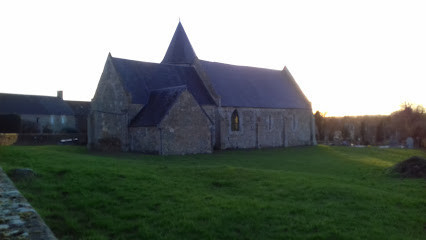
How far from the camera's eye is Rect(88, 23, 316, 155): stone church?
84.5 feet

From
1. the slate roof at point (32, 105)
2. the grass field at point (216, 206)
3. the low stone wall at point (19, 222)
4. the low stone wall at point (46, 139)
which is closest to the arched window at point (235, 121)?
the low stone wall at point (46, 139)

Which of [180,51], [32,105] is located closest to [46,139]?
[180,51]

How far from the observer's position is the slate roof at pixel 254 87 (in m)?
33.8

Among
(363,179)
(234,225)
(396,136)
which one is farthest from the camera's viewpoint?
(396,136)

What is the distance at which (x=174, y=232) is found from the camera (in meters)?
7.58

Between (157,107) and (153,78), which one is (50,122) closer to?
(153,78)

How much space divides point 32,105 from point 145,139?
97.3 ft

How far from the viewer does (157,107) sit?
26234 millimetres

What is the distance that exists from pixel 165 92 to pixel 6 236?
900 inches

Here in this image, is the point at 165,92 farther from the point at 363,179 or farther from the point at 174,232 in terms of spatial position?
the point at 174,232

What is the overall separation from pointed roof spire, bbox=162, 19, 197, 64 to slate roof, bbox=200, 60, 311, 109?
1352 millimetres

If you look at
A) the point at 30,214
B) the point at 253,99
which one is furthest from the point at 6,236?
the point at 253,99

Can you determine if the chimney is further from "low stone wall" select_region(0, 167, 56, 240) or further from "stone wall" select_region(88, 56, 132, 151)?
"low stone wall" select_region(0, 167, 56, 240)

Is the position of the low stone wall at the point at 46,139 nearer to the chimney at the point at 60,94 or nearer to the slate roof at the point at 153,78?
the slate roof at the point at 153,78
